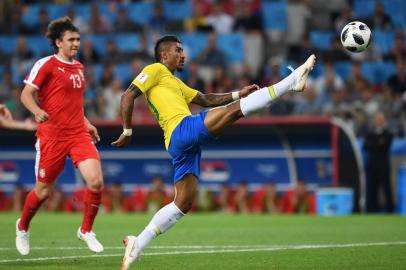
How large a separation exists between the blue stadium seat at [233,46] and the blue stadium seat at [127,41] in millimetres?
2720

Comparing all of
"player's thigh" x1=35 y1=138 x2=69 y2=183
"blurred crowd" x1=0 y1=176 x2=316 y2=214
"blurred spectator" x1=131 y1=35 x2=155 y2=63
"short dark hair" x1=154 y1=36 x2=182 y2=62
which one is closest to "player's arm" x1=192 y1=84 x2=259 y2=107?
"short dark hair" x1=154 y1=36 x2=182 y2=62

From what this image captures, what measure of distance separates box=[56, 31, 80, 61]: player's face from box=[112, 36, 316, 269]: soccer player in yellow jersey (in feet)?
5.08

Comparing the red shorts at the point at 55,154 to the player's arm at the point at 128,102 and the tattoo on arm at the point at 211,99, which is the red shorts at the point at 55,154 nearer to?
the player's arm at the point at 128,102

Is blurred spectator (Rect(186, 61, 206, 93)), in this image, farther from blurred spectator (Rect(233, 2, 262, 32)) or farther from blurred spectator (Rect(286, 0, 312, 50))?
blurred spectator (Rect(286, 0, 312, 50))

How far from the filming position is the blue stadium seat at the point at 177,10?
1182 inches

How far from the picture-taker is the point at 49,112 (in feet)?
41.4

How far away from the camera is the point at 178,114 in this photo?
36.3 feet

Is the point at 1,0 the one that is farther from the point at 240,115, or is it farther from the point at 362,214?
the point at 240,115

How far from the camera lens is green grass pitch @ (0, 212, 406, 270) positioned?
11258 mm

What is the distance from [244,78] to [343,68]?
9.76ft

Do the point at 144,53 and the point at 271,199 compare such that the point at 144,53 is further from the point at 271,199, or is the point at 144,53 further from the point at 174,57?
the point at 174,57

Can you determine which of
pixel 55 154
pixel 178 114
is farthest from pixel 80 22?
pixel 178 114

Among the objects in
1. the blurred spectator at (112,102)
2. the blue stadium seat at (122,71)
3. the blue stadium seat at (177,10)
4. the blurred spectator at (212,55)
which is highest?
the blue stadium seat at (177,10)

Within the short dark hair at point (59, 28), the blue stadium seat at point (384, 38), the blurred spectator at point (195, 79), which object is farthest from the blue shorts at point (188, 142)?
the blue stadium seat at point (384, 38)
